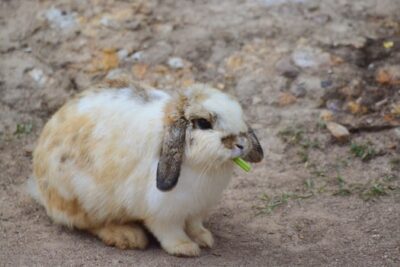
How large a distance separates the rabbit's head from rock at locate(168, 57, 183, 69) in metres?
2.20

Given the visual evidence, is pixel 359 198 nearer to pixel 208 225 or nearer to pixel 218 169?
pixel 208 225

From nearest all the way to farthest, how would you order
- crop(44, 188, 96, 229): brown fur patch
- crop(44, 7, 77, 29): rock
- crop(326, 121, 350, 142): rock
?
crop(44, 188, 96, 229): brown fur patch
crop(326, 121, 350, 142): rock
crop(44, 7, 77, 29): rock

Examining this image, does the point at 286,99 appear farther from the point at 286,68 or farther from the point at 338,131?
the point at 338,131

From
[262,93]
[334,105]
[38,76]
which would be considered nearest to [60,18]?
[38,76]

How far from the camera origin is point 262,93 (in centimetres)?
615

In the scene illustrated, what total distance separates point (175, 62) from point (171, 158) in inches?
94.5

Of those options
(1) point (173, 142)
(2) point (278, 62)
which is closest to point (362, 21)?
(2) point (278, 62)

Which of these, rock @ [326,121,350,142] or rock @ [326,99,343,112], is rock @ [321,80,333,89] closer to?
rock @ [326,99,343,112]

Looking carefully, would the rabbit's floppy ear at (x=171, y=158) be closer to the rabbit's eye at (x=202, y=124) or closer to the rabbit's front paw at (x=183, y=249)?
the rabbit's eye at (x=202, y=124)

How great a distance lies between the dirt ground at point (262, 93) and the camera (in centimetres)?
469

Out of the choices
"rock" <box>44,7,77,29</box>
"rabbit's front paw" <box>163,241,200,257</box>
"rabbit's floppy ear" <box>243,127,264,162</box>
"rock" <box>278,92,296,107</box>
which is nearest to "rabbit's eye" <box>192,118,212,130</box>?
"rabbit's floppy ear" <box>243,127,264,162</box>

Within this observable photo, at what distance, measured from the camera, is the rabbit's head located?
403cm

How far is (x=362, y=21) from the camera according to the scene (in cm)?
655

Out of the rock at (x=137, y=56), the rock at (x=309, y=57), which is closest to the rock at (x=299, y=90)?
the rock at (x=309, y=57)
